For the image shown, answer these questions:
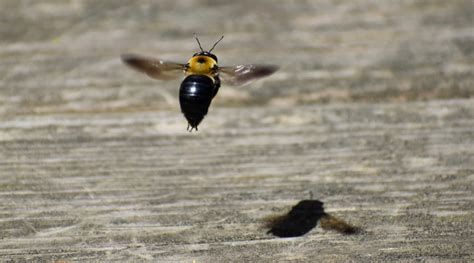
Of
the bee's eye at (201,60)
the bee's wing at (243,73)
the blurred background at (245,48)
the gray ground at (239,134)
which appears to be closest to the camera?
the gray ground at (239,134)

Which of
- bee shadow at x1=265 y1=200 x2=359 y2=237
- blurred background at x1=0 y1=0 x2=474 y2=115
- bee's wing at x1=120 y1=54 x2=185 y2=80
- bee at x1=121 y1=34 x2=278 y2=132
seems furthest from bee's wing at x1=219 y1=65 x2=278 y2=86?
bee shadow at x1=265 y1=200 x2=359 y2=237

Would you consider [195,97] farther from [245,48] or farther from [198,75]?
[245,48]

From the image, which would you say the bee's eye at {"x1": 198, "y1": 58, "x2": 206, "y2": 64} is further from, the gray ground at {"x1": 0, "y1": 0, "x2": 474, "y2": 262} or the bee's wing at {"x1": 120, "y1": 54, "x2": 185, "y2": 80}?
the gray ground at {"x1": 0, "y1": 0, "x2": 474, "y2": 262}

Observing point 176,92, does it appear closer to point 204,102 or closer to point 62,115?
point 62,115

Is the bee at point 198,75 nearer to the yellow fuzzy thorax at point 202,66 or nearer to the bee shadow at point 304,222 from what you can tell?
the yellow fuzzy thorax at point 202,66

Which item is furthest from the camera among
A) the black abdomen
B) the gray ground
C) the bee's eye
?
the bee's eye

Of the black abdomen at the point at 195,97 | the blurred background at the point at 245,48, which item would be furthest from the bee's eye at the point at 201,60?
the blurred background at the point at 245,48

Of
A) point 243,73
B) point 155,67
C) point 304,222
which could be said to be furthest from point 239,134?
point 304,222
